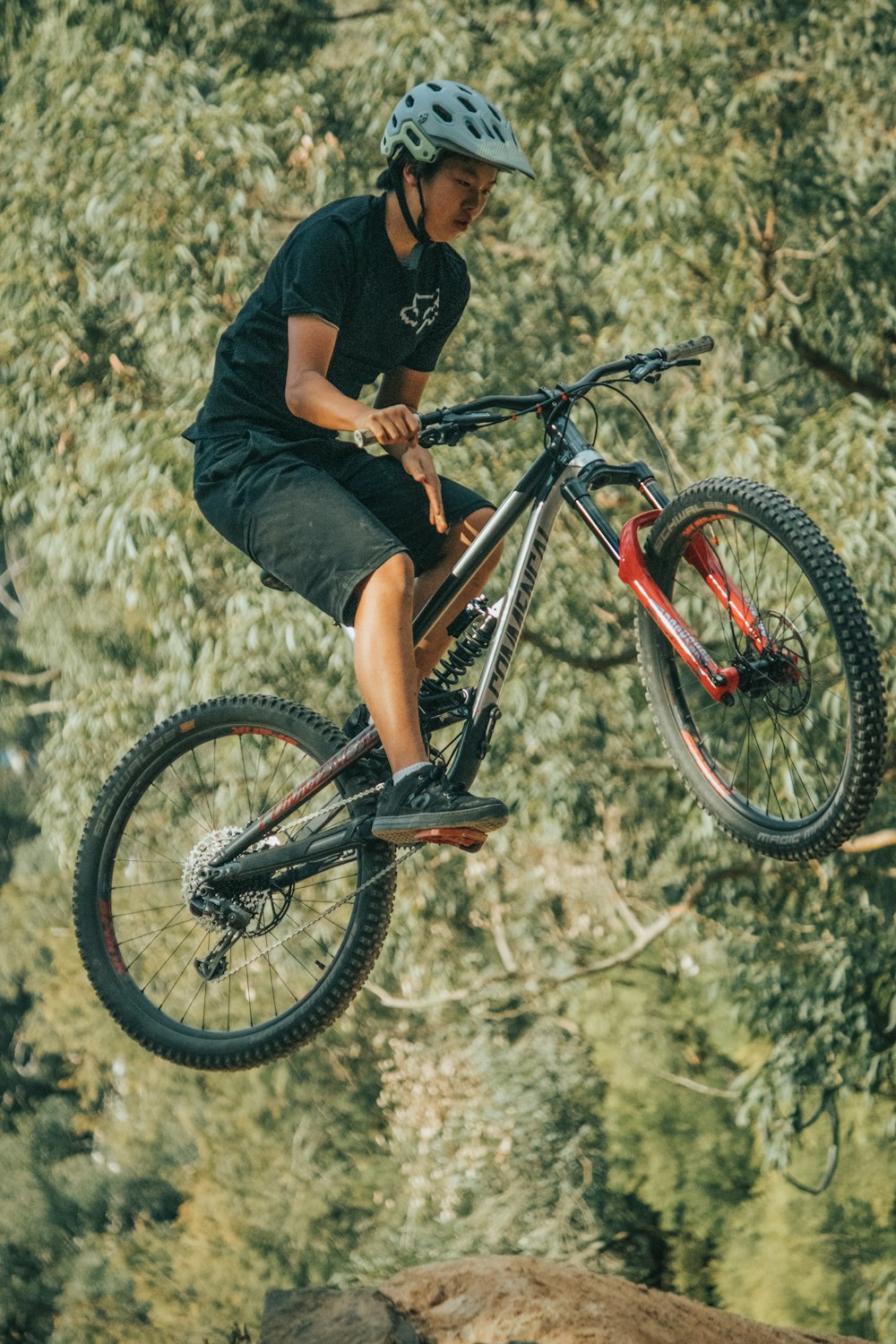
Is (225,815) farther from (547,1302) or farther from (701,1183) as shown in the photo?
(701,1183)

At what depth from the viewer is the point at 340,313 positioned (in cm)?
349

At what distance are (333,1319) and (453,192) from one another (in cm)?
407

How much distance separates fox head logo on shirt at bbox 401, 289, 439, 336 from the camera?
3.71 metres

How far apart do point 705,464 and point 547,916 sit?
10186 mm

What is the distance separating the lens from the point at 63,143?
32.2ft

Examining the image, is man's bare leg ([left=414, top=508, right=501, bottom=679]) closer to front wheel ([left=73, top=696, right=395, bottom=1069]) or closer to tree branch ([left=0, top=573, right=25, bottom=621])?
front wheel ([left=73, top=696, right=395, bottom=1069])

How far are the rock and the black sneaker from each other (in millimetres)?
2842

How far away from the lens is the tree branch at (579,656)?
30.9ft

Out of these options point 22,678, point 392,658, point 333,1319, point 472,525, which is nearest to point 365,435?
point 392,658

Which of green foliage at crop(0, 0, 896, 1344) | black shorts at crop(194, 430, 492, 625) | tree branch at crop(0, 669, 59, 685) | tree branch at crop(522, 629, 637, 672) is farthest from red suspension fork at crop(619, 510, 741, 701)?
tree branch at crop(0, 669, 59, 685)

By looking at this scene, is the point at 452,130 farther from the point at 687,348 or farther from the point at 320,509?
the point at 320,509

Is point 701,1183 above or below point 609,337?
below

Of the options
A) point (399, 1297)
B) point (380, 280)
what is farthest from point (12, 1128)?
point (380, 280)

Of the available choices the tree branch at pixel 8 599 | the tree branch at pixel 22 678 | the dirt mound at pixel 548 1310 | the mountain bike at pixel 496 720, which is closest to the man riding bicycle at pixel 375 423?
the mountain bike at pixel 496 720
